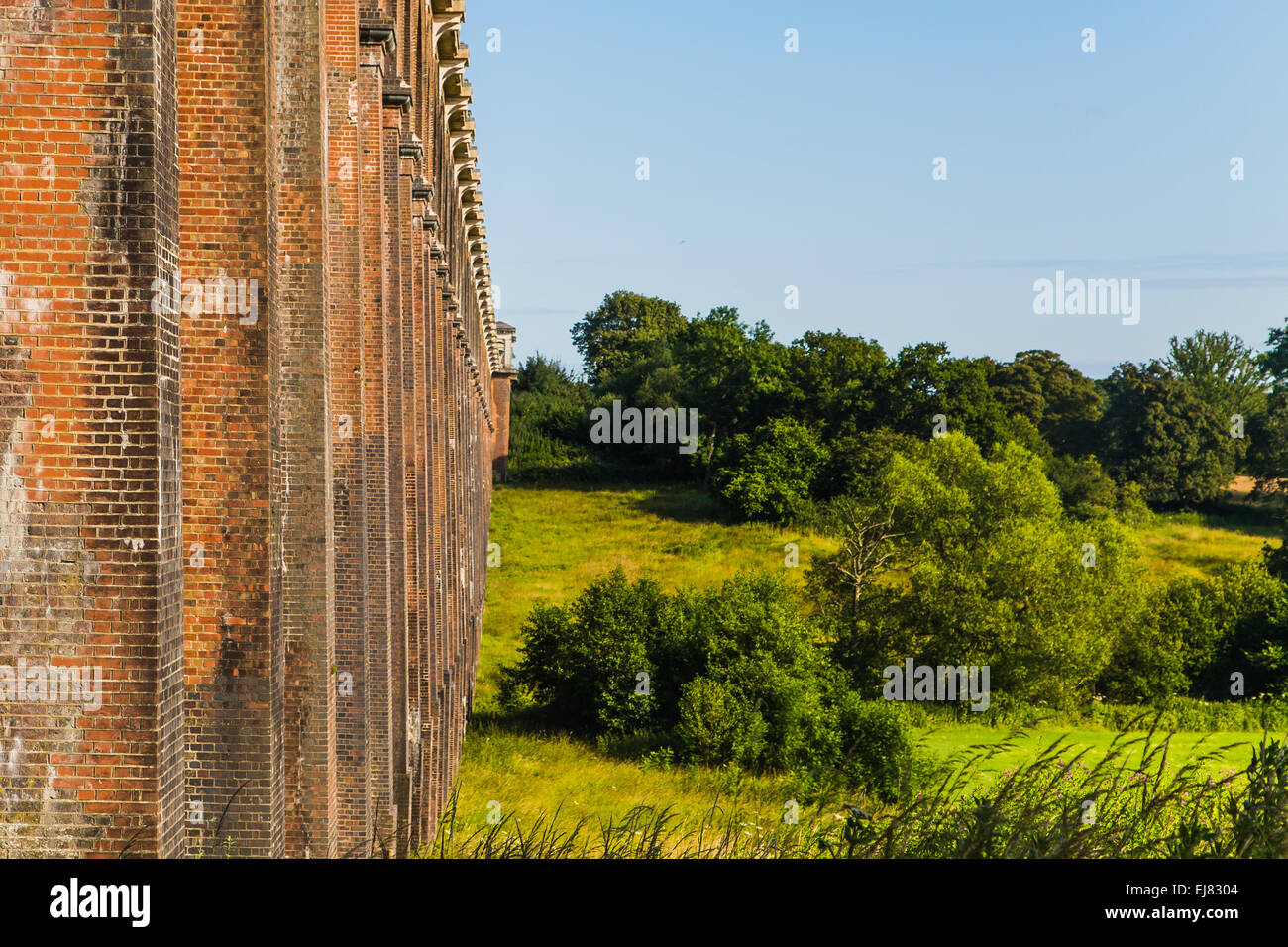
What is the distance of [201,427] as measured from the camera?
7672mm

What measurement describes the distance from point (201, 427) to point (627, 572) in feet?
128

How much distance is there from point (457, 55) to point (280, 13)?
13.6m

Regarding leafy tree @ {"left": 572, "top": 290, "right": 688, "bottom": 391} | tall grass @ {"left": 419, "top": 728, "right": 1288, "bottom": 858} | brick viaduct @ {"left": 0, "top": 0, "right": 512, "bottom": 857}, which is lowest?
tall grass @ {"left": 419, "top": 728, "right": 1288, "bottom": 858}

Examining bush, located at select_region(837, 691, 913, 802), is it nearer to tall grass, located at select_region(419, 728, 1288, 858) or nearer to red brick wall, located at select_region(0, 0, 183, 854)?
tall grass, located at select_region(419, 728, 1288, 858)

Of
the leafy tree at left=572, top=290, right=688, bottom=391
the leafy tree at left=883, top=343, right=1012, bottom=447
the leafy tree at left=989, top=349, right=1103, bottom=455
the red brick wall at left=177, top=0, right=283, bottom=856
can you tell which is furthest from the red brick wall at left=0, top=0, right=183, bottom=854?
the leafy tree at left=572, top=290, right=688, bottom=391

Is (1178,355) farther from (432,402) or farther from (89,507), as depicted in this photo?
(89,507)

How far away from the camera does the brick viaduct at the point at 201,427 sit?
18.7 ft

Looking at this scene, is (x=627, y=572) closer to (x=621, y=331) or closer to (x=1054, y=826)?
(x=1054, y=826)

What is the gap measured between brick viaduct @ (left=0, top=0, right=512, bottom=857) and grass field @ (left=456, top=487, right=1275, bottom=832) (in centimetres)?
613

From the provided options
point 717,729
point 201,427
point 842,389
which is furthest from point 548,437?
point 201,427

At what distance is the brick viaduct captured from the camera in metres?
5.70
